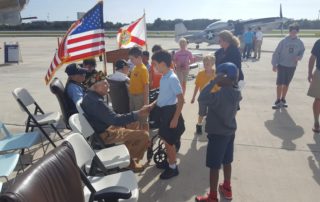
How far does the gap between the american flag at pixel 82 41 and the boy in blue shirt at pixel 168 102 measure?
169 centimetres

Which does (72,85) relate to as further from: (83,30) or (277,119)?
(277,119)

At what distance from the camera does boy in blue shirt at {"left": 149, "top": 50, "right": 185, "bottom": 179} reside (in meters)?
3.93

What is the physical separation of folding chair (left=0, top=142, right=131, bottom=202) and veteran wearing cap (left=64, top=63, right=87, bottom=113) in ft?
8.92

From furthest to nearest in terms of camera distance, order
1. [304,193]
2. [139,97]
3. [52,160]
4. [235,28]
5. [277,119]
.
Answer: [235,28]
[277,119]
[139,97]
[304,193]
[52,160]

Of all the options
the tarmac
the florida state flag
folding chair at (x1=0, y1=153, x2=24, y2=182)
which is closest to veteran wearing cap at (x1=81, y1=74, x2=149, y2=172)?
the tarmac

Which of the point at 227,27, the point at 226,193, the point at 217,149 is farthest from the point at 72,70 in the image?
the point at 227,27

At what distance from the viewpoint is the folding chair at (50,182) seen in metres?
1.66

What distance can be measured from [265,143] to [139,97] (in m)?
2.47

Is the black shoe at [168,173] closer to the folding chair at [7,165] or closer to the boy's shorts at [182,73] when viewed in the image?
the folding chair at [7,165]

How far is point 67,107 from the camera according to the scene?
503cm

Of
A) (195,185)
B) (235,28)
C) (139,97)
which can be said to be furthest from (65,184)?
(235,28)

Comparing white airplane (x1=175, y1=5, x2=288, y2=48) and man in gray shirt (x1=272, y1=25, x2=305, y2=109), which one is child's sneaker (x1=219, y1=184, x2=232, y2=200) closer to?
man in gray shirt (x1=272, y1=25, x2=305, y2=109)

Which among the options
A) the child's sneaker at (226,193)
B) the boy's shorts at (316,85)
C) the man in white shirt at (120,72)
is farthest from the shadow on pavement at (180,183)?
the boy's shorts at (316,85)

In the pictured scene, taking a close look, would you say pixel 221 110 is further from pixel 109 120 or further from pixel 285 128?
pixel 285 128
